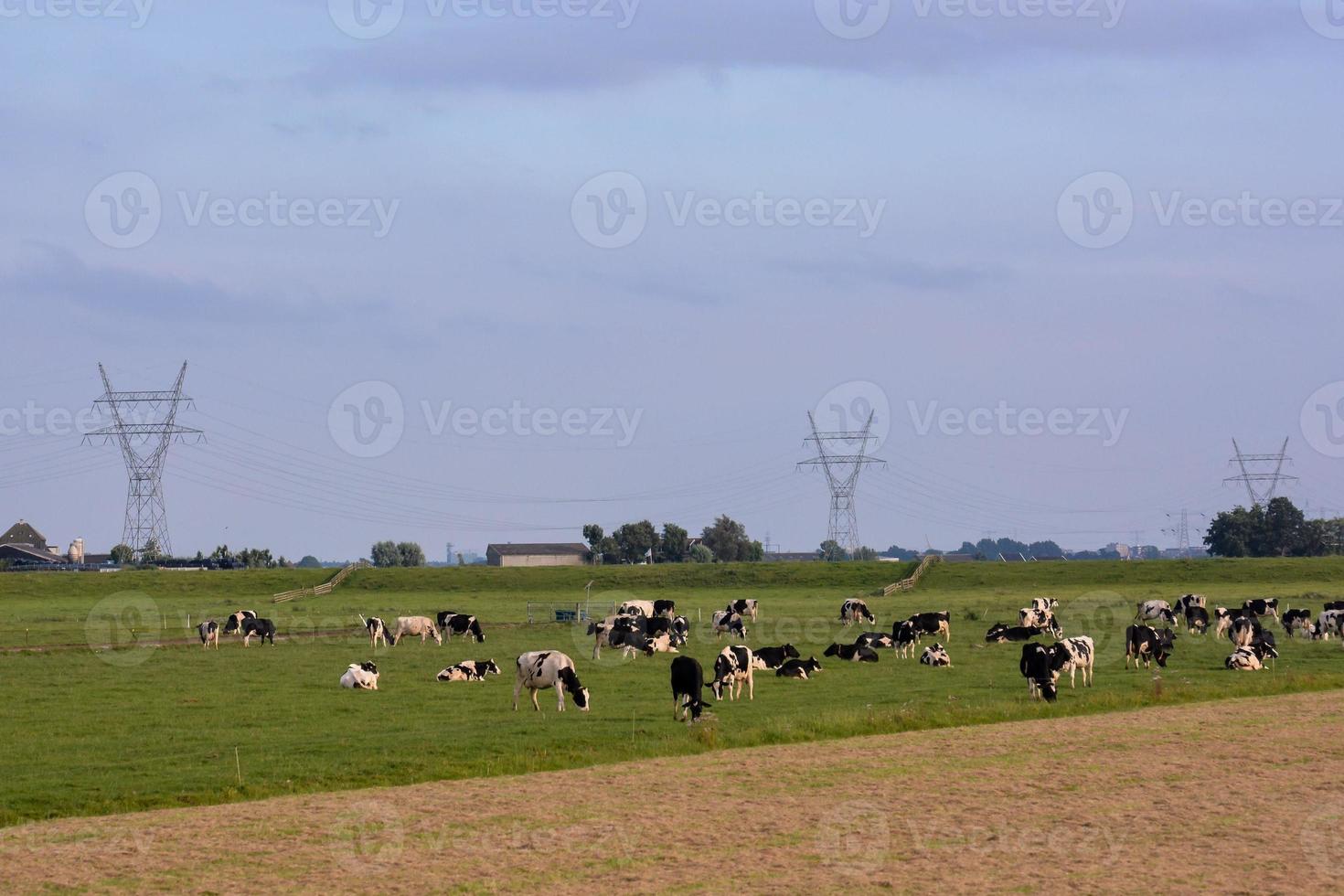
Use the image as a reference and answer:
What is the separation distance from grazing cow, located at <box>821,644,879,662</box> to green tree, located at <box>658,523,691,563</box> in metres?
128

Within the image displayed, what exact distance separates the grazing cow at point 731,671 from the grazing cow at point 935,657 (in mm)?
8674

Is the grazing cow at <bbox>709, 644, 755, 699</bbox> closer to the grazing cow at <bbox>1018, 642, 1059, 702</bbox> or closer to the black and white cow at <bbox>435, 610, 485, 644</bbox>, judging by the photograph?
the grazing cow at <bbox>1018, 642, 1059, 702</bbox>

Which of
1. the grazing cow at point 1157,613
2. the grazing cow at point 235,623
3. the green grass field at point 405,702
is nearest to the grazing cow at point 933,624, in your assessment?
the green grass field at point 405,702

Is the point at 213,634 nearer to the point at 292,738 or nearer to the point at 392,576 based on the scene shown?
the point at 292,738

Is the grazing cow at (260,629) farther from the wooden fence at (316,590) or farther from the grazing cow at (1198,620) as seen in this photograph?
the wooden fence at (316,590)

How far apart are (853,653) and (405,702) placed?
51.0ft

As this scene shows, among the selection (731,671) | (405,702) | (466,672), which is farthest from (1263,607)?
(405,702)

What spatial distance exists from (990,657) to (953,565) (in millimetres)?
65290

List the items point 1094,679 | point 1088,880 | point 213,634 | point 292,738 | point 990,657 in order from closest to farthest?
point 1088,880, point 292,738, point 1094,679, point 990,657, point 213,634

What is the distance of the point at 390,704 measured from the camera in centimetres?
3088

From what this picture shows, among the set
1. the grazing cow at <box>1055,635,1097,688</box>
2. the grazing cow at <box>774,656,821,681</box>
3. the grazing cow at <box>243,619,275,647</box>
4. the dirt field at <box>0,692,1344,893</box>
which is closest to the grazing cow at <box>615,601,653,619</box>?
the grazing cow at <box>243,619,275,647</box>

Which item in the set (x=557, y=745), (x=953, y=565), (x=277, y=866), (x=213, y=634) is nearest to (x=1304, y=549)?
(x=953, y=565)

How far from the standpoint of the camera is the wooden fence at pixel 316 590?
88475 millimetres

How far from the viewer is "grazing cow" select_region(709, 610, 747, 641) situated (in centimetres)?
5088
